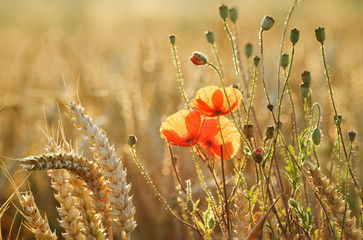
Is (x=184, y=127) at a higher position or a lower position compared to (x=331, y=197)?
higher

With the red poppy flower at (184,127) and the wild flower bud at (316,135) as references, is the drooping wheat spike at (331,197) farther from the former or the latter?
the red poppy flower at (184,127)

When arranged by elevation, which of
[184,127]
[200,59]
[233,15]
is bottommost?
[184,127]

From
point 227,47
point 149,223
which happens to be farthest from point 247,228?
point 227,47

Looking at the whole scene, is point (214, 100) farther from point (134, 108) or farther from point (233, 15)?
point (134, 108)

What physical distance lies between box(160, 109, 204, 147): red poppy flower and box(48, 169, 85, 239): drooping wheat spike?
292mm

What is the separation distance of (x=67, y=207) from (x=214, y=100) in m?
Answer: 0.47

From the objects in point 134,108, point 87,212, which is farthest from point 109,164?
point 134,108

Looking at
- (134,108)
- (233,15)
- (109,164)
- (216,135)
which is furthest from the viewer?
(134,108)

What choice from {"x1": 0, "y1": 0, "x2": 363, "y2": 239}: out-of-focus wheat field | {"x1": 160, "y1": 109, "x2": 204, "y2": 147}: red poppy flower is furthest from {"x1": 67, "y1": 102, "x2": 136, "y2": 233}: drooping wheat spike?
{"x1": 0, "y1": 0, "x2": 363, "y2": 239}: out-of-focus wheat field

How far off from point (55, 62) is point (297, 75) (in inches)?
73.3

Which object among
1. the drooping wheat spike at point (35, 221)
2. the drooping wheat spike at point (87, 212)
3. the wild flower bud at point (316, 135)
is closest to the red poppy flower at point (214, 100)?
the wild flower bud at point (316, 135)

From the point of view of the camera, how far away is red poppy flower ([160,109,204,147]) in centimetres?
109

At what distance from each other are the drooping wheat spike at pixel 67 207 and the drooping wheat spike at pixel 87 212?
0.02 meters

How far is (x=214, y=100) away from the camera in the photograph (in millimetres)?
1083
